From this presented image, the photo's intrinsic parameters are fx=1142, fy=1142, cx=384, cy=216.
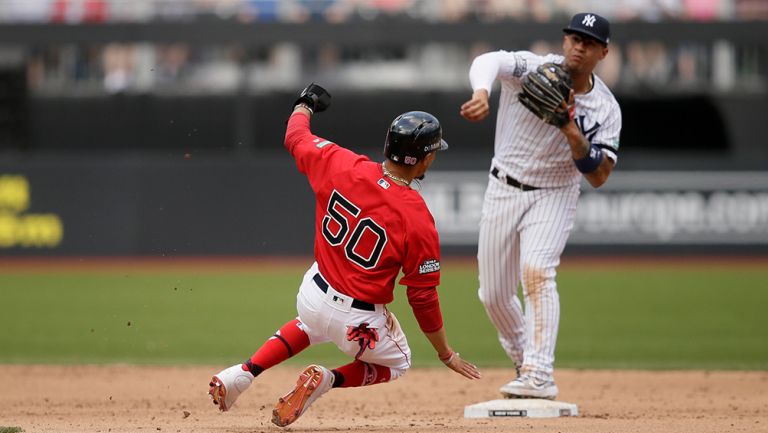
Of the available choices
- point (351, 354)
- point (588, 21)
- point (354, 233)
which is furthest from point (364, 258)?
point (588, 21)

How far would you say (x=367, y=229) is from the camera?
4801 millimetres

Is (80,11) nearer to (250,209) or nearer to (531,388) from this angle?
(250,209)

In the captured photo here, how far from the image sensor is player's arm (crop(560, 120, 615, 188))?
5.58 m

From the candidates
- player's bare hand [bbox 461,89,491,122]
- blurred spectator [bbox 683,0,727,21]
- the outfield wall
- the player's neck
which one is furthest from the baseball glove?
blurred spectator [bbox 683,0,727,21]

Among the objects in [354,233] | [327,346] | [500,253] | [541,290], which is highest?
[354,233]

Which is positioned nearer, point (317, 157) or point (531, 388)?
point (317, 157)

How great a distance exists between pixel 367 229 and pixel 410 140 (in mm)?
420

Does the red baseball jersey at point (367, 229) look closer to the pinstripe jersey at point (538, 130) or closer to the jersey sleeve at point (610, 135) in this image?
the pinstripe jersey at point (538, 130)

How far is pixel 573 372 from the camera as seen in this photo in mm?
7961

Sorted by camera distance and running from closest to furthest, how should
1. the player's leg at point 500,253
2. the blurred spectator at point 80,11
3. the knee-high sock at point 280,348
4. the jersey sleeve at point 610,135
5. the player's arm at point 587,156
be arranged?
the knee-high sock at point 280,348, the player's arm at point 587,156, the jersey sleeve at point 610,135, the player's leg at point 500,253, the blurred spectator at point 80,11

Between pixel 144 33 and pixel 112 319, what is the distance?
6.69 meters

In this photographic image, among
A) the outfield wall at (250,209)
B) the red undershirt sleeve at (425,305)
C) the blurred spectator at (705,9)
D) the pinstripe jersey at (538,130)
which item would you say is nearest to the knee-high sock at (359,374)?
the red undershirt sleeve at (425,305)

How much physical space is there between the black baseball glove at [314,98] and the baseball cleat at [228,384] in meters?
1.24

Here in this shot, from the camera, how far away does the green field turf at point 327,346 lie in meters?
8.93
